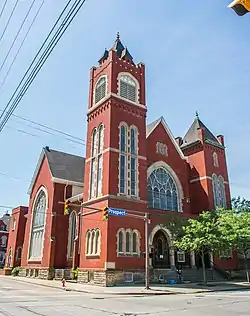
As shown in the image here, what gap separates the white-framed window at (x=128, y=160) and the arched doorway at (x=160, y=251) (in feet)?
19.6

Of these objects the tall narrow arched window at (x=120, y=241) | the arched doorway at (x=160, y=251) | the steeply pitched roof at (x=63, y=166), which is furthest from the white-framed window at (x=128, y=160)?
the steeply pitched roof at (x=63, y=166)

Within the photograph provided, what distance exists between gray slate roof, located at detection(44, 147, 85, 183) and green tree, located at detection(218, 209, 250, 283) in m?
17.4

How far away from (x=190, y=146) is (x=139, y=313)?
1174 inches

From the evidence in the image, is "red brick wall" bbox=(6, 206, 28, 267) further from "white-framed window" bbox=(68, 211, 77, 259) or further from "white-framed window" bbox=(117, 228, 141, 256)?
"white-framed window" bbox=(117, 228, 141, 256)

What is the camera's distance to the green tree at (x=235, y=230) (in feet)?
88.8

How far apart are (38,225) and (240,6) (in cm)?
3793

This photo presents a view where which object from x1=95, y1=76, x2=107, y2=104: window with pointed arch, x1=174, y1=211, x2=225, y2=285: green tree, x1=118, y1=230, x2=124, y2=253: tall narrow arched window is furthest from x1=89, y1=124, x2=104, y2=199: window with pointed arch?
x1=174, y1=211, x2=225, y2=285: green tree

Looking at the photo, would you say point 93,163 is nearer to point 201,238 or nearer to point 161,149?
point 161,149

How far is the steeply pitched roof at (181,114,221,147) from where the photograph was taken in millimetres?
39259

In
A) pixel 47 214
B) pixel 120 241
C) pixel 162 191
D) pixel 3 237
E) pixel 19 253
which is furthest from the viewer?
pixel 3 237

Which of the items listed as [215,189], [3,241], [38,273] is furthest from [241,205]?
[3,241]

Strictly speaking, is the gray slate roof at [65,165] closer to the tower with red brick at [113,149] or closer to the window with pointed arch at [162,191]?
the tower with red brick at [113,149]

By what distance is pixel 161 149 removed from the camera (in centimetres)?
3569

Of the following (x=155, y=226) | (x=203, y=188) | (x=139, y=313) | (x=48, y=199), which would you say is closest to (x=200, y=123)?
(x=203, y=188)
